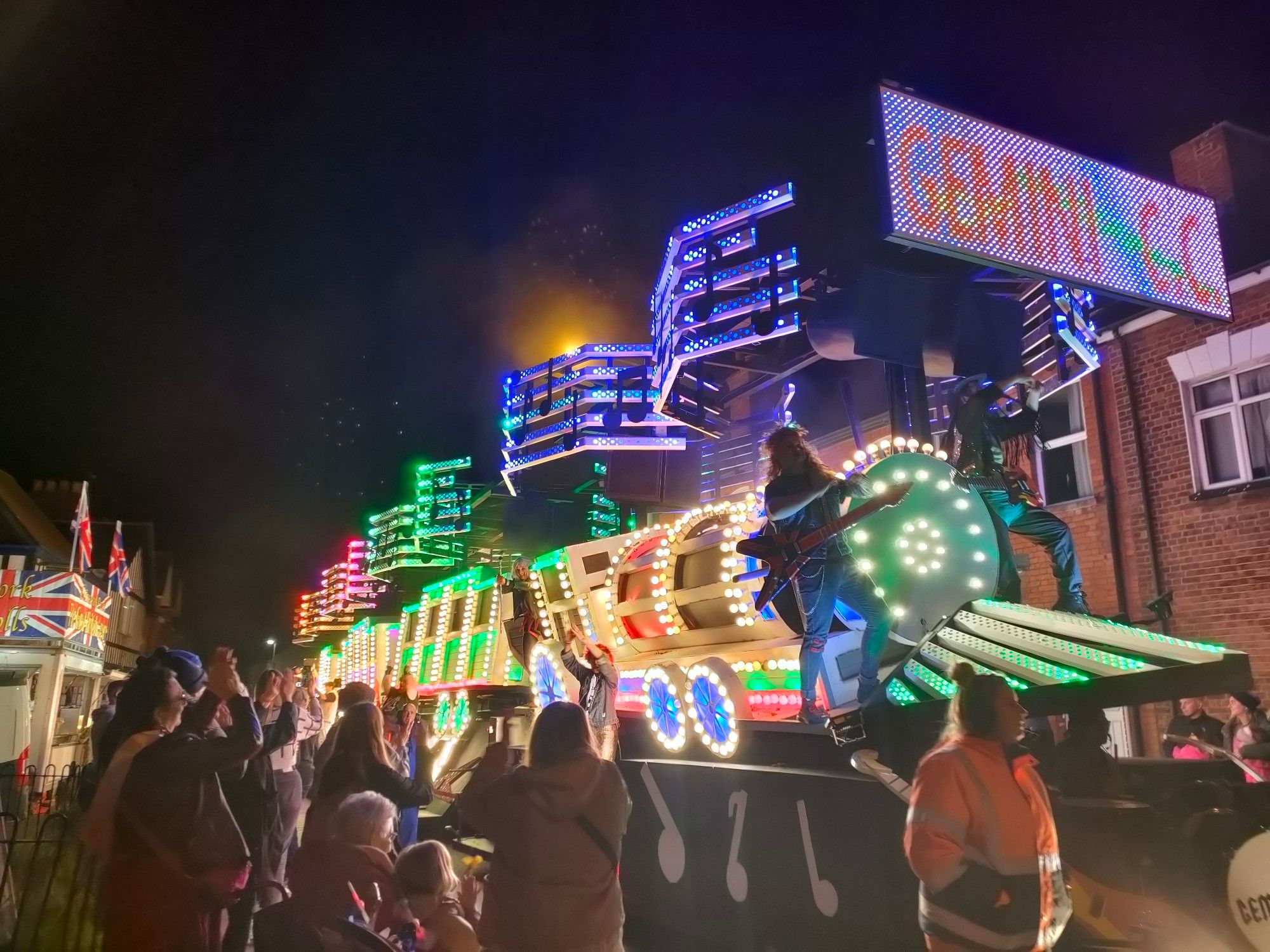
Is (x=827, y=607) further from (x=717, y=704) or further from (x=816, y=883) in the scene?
(x=816, y=883)

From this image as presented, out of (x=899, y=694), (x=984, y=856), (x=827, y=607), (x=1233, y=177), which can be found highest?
(x=1233, y=177)

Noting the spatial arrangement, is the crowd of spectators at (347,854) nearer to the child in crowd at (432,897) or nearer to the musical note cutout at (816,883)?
the child in crowd at (432,897)

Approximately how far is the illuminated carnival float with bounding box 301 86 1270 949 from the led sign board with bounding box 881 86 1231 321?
3 centimetres

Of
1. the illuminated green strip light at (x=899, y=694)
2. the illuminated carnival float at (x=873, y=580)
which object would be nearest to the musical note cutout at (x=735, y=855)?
the illuminated carnival float at (x=873, y=580)

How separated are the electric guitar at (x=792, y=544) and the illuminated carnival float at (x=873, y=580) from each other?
272 millimetres

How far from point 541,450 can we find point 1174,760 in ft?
41.5

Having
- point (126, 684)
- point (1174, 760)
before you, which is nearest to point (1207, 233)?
point (1174, 760)

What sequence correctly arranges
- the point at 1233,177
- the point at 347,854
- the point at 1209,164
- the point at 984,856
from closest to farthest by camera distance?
the point at 984,856 → the point at 347,854 → the point at 1233,177 → the point at 1209,164

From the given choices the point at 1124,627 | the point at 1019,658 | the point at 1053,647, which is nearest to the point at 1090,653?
the point at 1053,647

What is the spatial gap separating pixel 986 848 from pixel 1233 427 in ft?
32.7

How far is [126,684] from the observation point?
4.18 metres

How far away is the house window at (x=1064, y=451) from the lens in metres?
12.5

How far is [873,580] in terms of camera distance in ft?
20.7

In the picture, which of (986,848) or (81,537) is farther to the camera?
(81,537)
